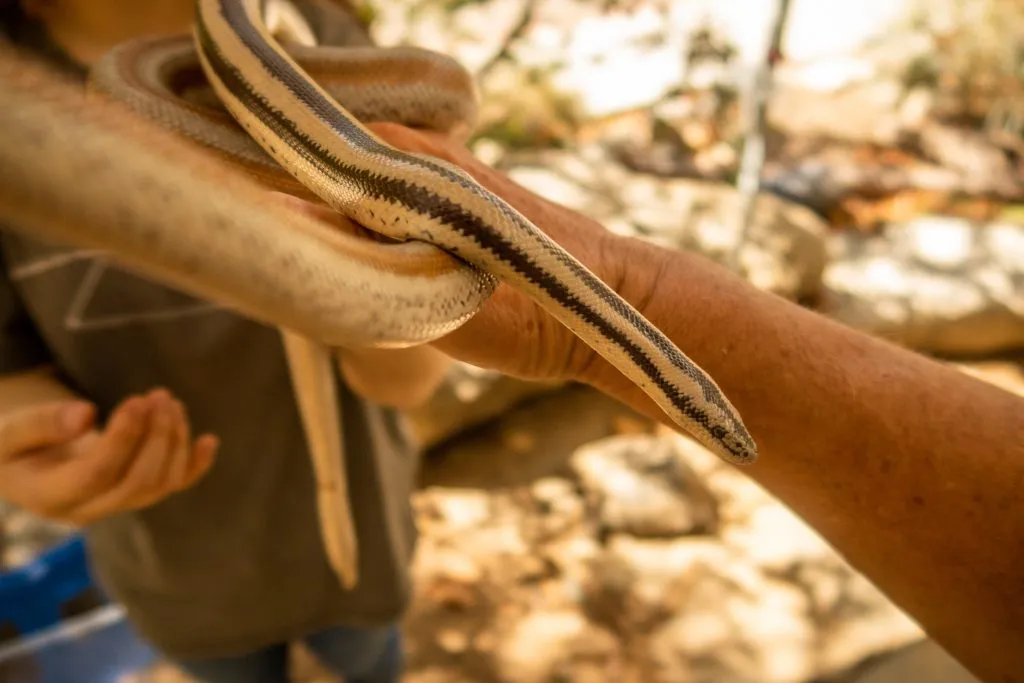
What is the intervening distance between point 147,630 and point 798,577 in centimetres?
180

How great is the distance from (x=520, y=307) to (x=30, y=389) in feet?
2.29

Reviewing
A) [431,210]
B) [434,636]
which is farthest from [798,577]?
[431,210]

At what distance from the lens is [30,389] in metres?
0.86

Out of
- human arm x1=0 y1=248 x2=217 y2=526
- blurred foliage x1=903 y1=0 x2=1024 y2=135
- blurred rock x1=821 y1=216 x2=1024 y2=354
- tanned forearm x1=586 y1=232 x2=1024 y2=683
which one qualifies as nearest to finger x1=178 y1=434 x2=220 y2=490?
human arm x1=0 y1=248 x2=217 y2=526

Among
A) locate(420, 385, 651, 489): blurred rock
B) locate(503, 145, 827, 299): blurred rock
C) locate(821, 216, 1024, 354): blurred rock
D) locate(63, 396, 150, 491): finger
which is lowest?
locate(420, 385, 651, 489): blurred rock

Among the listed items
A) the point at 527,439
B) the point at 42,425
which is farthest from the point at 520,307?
the point at 527,439

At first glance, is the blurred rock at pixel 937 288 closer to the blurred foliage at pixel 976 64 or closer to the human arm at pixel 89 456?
the blurred foliage at pixel 976 64

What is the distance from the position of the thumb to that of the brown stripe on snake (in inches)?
16.7

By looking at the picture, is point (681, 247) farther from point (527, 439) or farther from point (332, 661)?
point (332, 661)

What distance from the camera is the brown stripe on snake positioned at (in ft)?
1.58

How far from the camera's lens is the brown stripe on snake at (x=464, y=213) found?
1.58 ft

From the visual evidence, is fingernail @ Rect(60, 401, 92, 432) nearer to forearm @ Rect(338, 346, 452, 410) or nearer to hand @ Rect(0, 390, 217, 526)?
hand @ Rect(0, 390, 217, 526)

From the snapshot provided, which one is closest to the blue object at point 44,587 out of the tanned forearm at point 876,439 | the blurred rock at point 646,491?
the blurred rock at point 646,491

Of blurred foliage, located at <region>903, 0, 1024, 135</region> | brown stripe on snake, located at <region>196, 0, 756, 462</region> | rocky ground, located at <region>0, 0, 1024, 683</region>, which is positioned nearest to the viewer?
brown stripe on snake, located at <region>196, 0, 756, 462</region>
